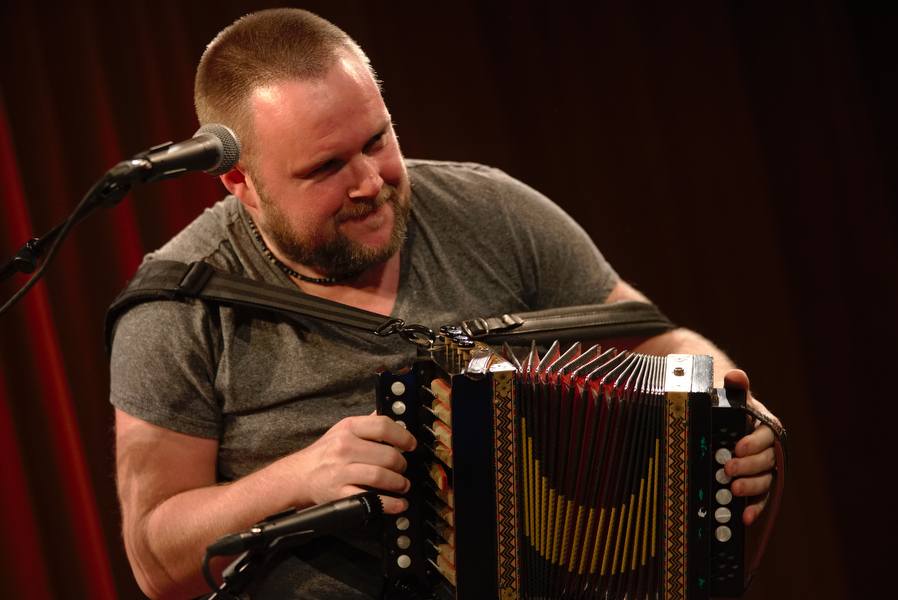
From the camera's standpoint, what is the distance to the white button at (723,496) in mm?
1718

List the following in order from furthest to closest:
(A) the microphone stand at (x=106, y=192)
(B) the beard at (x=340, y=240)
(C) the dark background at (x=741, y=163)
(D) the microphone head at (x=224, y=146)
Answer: (C) the dark background at (x=741, y=163) → (B) the beard at (x=340, y=240) → (D) the microphone head at (x=224, y=146) → (A) the microphone stand at (x=106, y=192)

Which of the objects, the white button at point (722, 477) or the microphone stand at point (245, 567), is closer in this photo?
the microphone stand at point (245, 567)

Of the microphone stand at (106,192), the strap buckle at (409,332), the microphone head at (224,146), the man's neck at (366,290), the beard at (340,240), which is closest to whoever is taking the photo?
the microphone stand at (106,192)

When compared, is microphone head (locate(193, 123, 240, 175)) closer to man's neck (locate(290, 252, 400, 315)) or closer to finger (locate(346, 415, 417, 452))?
finger (locate(346, 415, 417, 452))

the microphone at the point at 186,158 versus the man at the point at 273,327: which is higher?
the microphone at the point at 186,158

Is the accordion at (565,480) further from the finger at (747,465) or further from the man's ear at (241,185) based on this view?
the man's ear at (241,185)

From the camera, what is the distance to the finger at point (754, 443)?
5.60ft

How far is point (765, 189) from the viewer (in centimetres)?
327

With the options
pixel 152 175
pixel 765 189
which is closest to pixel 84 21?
pixel 152 175

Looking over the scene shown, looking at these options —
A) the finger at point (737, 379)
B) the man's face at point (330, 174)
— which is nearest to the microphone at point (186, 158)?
the man's face at point (330, 174)

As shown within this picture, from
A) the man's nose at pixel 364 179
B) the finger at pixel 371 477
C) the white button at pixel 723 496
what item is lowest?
the white button at pixel 723 496

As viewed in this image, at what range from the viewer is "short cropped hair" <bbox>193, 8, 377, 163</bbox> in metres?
1.99

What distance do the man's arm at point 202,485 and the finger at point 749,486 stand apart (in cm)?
56

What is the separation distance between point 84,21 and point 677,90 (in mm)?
1804
